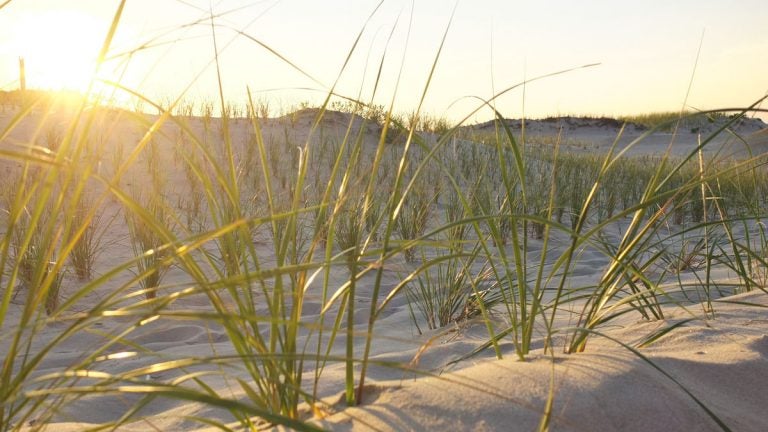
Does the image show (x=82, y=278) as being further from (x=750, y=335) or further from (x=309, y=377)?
(x=750, y=335)

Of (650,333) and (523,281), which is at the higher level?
(523,281)

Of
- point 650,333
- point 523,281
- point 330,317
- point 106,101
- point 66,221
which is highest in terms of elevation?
point 106,101

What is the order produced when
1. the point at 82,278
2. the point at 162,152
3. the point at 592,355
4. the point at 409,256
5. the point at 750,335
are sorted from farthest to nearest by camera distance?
the point at 162,152
the point at 409,256
the point at 82,278
the point at 750,335
the point at 592,355

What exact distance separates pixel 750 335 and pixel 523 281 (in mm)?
656

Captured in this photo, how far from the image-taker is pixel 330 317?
2.78 meters

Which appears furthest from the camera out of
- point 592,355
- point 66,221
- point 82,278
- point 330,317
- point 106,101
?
point 82,278

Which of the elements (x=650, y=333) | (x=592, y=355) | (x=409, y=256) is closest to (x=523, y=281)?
(x=592, y=355)

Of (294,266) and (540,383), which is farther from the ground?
(294,266)

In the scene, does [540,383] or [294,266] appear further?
[540,383]

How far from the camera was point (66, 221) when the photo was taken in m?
1.10

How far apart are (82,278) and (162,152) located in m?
3.37

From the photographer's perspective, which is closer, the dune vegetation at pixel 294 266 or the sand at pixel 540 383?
the dune vegetation at pixel 294 266

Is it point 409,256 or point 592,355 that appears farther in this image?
point 409,256

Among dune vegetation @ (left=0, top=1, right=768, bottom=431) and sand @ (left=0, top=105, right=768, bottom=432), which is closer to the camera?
dune vegetation @ (left=0, top=1, right=768, bottom=431)
